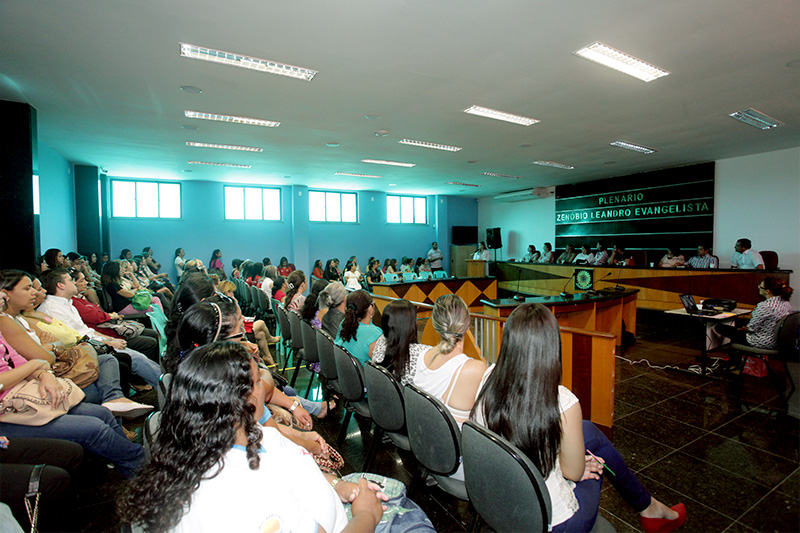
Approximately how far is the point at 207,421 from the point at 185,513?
0.68 ft

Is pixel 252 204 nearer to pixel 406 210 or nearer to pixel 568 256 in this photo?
pixel 406 210

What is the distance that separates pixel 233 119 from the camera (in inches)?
219

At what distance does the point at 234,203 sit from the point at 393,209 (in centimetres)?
566

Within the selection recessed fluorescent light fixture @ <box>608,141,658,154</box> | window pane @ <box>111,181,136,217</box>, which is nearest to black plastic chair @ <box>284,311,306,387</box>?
recessed fluorescent light fixture @ <box>608,141,658,154</box>

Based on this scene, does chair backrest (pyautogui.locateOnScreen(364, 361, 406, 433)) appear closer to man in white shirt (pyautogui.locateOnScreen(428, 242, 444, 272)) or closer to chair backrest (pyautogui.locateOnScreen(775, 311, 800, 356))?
chair backrest (pyautogui.locateOnScreen(775, 311, 800, 356))

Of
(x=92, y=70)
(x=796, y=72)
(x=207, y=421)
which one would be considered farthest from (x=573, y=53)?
(x=92, y=70)

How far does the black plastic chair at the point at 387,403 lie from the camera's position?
6.81 feet

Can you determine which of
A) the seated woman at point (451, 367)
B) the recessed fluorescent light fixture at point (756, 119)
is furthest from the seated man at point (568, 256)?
the seated woman at point (451, 367)

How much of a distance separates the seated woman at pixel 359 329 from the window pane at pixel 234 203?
405 inches

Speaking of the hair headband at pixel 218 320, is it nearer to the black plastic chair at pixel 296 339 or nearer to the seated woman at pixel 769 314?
the black plastic chair at pixel 296 339

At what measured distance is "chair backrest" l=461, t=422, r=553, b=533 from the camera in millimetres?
1247

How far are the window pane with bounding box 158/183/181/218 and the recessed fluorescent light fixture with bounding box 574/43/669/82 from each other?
441 inches

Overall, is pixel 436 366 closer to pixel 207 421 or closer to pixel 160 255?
pixel 207 421

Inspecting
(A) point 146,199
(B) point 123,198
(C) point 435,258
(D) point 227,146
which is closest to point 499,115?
(D) point 227,146
